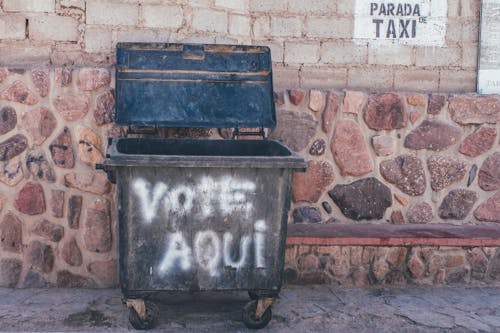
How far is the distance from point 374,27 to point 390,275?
2.12 metres

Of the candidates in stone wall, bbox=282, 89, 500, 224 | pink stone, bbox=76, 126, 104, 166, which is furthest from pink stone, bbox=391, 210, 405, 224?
pink stone, bbox=76, 126, 104, 166

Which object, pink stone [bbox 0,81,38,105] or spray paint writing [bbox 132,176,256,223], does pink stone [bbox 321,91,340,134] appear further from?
pink stone [bbox 0,81,38,105]

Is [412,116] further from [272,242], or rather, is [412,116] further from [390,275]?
[272,242]

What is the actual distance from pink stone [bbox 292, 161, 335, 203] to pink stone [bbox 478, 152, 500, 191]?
1.37m

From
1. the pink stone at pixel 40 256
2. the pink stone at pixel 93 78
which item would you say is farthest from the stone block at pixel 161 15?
the pink stone at pixel 40 256

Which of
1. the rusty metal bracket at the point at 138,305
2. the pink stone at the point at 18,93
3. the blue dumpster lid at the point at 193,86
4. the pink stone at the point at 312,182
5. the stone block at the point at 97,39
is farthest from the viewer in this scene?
the pink stone at the point at 312,182

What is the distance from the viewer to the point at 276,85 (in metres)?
4.95

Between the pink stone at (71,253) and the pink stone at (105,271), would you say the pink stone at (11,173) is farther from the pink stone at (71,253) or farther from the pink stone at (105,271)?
the pink stone at (105,271)

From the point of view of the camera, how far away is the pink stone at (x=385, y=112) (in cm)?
493

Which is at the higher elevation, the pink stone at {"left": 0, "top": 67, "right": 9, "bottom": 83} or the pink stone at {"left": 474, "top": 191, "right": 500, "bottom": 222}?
the pink stone at {"left": 0, "top": 67, "right": 9, "bottom": 83}

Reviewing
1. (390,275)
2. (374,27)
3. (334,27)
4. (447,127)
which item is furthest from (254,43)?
(390,275)

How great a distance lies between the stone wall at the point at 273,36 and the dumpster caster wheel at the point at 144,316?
2.04 m

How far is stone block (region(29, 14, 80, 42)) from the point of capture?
183 inches

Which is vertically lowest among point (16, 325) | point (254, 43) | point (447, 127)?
point (16, 325)
